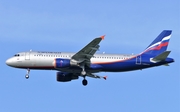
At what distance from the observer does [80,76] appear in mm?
78688

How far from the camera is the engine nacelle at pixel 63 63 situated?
7300 centimetres

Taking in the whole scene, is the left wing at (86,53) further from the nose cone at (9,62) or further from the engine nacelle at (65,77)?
the nose cone at (9,62)

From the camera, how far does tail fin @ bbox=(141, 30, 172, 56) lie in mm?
77613

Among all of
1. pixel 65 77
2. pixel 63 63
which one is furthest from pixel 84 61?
pixel 65 77

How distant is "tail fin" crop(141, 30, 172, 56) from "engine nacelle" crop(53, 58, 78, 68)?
11342mm

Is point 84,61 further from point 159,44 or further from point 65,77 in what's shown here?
point 159,44

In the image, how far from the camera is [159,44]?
78.7 meters

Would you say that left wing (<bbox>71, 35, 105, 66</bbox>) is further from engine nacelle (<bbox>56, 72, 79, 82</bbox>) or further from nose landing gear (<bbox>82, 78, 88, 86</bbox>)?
engine nacelle (<bbox>56, 72, 79, 82</bbox>)

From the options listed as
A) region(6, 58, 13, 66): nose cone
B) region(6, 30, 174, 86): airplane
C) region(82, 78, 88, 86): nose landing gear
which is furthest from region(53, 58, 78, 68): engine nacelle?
region(6, 58, 13, 66): nose cone

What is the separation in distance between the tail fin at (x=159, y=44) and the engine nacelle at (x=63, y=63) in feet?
37.2

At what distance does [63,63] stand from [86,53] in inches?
141

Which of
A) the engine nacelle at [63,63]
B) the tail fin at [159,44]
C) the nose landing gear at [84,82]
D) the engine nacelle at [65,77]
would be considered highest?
the tail fin at [159,44]

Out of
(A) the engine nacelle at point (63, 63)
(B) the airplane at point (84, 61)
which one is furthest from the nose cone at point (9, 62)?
(A) the engine nacelle at point (63, 63)

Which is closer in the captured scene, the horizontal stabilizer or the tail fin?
the horizontal stabilizer
